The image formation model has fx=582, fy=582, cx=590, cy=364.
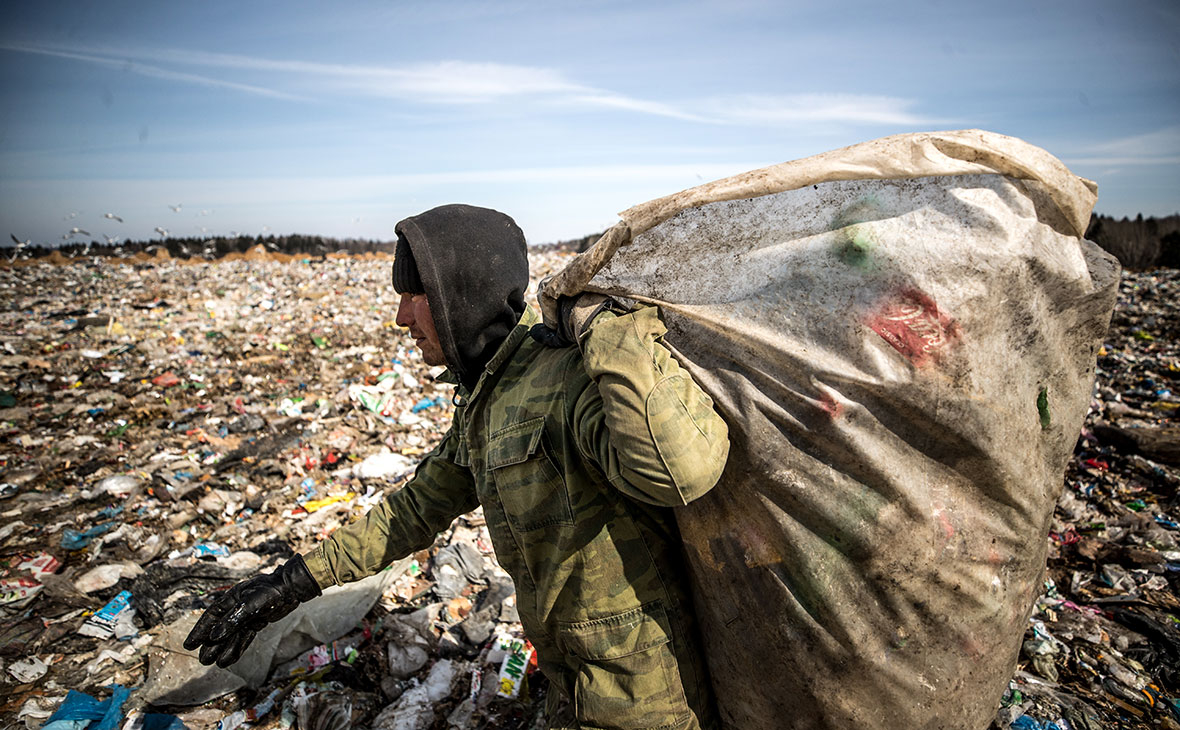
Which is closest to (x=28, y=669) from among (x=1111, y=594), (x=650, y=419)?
(x=650, y=419)

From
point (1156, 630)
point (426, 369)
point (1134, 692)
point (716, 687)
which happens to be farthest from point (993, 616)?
point (426, 369)

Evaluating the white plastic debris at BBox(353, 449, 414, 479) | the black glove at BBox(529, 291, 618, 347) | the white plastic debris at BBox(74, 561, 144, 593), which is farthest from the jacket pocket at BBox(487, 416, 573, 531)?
the white plastic debris at BBox(353, 449, 414, 479)

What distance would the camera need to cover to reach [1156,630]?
248 centimetres

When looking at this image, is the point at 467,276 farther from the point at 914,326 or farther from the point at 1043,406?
the point at 1043,406

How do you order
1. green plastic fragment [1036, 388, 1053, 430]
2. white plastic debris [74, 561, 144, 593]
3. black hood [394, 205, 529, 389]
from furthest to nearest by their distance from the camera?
white plastic debris [74, 561, 144, 593], black hood [394, 205, 529, 389], green plastic fragment [1036, 388, 1053, 430]

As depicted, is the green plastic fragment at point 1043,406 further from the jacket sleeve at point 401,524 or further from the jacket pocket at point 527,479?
the jacket sleeve at point 401,524

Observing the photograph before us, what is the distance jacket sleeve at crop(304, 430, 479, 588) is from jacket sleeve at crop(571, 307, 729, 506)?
84 cm

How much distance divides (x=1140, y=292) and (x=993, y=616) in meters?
12.7

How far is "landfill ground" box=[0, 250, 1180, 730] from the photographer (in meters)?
2.33

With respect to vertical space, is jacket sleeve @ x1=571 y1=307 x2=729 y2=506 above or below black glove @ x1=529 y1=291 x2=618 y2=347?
below

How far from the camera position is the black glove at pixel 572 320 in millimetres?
1194

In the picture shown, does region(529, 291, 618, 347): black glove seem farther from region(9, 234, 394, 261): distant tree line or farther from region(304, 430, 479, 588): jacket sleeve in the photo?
region(9, 234, 394, 261): distant tree line

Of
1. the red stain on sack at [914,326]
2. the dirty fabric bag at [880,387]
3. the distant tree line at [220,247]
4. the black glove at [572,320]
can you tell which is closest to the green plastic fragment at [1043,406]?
the dirty fabric bag at [880,387]

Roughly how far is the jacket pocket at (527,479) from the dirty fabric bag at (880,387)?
28 cm
